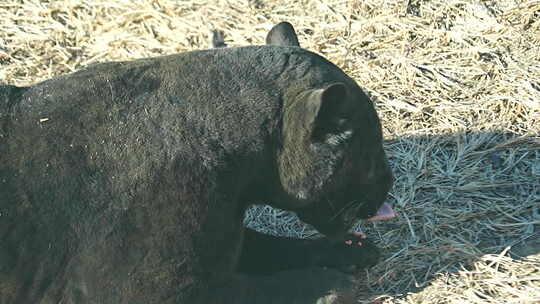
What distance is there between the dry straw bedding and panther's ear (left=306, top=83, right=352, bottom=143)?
3.89 feet

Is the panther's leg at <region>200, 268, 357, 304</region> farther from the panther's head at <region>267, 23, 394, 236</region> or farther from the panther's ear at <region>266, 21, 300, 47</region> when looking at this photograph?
the panther's ear at <region>266, 21, 300, 47</region>

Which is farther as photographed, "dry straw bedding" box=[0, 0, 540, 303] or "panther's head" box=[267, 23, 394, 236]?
"dry straw bedding" box=[0, 0, 540, 303]

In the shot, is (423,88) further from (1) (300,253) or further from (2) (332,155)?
(2) (332,155)

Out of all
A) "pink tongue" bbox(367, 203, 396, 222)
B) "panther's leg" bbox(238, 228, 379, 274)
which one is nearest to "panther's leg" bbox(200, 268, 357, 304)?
"panther's leg" bbox(238, 228, 379, 274)

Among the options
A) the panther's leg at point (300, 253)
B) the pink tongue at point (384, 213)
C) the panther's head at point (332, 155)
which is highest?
the panther's head at point (332, 155)

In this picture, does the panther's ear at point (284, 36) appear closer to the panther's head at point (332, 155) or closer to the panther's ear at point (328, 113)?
the panther's head at point (332, 155)

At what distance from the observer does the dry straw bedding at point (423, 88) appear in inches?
191

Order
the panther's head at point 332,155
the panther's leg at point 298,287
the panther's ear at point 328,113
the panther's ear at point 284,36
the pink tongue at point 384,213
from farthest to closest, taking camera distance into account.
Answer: the pink tongue at point 384,213 < the panther's ear at point 284,36 < the panther's leg at point 298,287 < the panther's head at point 332,155 < the panther's ear at point 328,113

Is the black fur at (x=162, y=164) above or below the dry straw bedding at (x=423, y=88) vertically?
above

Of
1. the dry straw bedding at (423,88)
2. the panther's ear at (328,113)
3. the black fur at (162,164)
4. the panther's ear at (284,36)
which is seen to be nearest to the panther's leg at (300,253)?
the dry straw bedding at (423,88)

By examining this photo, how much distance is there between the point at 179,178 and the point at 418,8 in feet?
12.4

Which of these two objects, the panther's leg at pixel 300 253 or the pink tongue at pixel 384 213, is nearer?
the panther's leg at pixel 300 253

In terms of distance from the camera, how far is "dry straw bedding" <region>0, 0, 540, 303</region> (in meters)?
4.85

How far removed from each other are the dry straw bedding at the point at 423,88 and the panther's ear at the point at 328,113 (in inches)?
46.7
